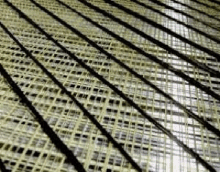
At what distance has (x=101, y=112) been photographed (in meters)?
0.97

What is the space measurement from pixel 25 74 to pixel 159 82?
61cm

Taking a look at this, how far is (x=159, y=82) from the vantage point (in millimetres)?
1173

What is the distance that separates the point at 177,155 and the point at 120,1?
6.26 feet

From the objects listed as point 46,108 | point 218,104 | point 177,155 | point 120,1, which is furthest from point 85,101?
point 120,1

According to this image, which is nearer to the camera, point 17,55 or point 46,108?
point 46,108

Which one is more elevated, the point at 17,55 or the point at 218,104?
the point at 218,104

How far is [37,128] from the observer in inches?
34.4

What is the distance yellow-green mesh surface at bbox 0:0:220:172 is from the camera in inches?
30.9

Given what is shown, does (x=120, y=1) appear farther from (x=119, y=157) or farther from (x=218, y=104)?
(x=119, y=157)

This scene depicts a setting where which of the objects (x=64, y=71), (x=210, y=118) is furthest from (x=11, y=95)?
(x=210, y=118)

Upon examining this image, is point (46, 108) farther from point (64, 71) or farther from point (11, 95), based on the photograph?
point (64, 71)

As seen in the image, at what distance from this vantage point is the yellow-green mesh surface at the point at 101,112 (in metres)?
0.78

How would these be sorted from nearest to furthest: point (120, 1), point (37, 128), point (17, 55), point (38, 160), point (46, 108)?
point (38, 160), point (37, 128), point (46, 108), point (17, 55), point (120, 1)

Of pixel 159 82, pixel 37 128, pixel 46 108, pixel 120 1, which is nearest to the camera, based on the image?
pixel 37 128
